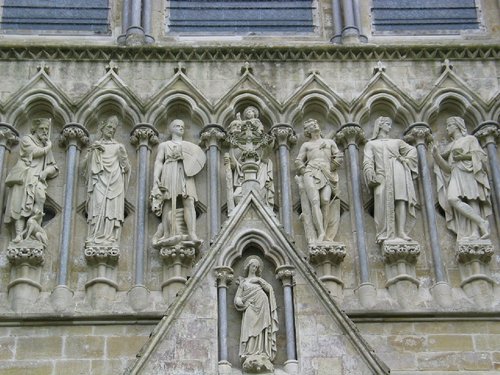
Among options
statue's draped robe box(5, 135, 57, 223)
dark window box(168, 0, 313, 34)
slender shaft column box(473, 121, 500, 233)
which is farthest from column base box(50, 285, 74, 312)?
slender shaft column box(473, 121, 500, 233)

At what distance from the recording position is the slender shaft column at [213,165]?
42.9ft

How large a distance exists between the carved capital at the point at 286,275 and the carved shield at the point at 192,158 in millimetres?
2235

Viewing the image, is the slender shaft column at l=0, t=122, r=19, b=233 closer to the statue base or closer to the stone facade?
the stone facade

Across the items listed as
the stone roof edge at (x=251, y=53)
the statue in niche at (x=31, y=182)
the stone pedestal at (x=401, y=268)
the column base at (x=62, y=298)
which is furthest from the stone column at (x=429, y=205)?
the statue in niche at (x=31, y=182)

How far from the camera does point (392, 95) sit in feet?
46.2

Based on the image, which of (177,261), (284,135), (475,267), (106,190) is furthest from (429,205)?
(106,190)

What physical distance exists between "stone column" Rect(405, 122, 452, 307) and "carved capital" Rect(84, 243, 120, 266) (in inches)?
137

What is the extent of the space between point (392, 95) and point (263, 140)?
189cm

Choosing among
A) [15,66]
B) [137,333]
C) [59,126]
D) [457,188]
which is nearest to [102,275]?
[137,333]

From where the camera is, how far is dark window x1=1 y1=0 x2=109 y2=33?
15016 mm

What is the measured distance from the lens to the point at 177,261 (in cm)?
1266

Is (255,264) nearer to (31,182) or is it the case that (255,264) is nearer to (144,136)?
(144,136)

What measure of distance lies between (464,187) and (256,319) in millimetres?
3460

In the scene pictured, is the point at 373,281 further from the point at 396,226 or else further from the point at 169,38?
the point at 169,38
